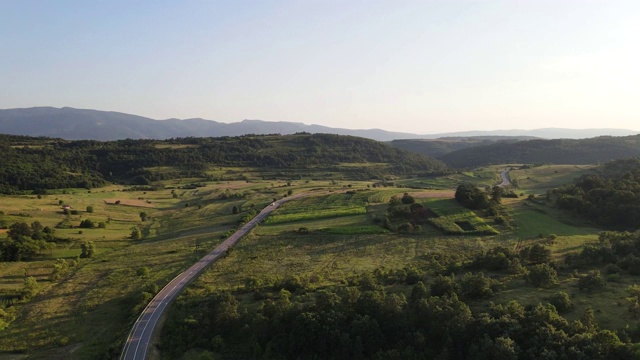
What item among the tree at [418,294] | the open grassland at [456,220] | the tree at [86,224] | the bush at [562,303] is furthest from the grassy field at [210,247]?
the tree at [418,294]

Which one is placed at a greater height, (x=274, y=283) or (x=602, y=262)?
A: (x=602, y=262)

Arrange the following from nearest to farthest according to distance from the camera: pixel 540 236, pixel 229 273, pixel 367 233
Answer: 1. pixel 229 273
2. pixel 540 236
3. pixel 367 233

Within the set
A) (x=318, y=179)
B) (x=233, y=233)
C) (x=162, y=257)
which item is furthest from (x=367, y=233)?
(x=318, y=179)

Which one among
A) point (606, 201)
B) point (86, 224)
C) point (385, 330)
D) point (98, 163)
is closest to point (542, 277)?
point (385, 330)

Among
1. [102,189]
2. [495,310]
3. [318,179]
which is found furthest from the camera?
[318,179]

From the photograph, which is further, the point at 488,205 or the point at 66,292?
the point at 488,205

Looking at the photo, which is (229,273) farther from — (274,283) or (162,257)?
(162,257)

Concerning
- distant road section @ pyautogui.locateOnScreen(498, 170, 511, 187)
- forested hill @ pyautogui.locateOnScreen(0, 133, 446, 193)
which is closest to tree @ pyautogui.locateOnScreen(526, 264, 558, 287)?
distant road section @ pyautogui.locateOnScreen(498, 170, 511, 187)

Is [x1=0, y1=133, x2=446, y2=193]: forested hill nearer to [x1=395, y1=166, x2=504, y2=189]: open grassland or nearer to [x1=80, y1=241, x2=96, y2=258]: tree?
[x1=395, y1=166, x2=504, y2=189]: open grassland
